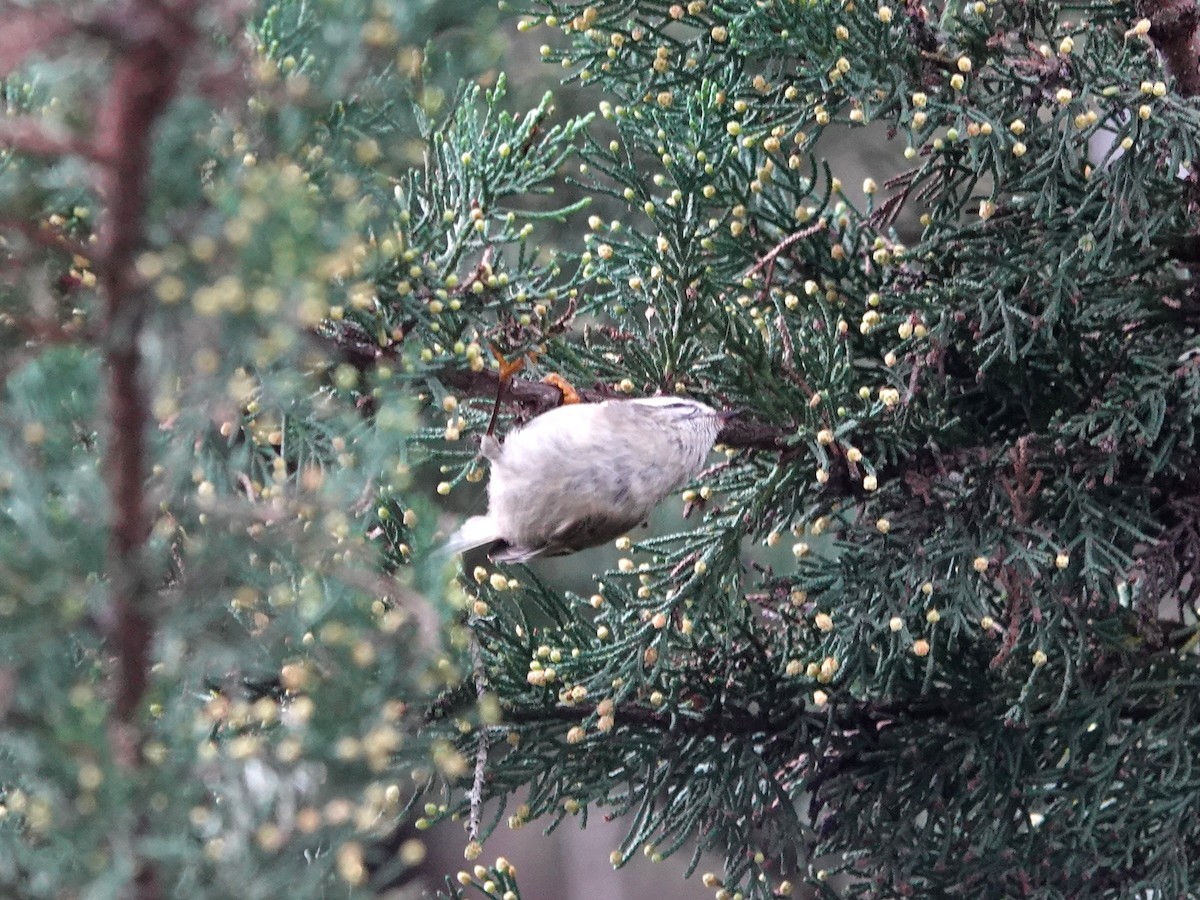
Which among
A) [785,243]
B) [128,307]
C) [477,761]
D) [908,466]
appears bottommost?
[477,761]

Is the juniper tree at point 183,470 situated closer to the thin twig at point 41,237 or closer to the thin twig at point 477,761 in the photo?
the thin twig at point 41,237

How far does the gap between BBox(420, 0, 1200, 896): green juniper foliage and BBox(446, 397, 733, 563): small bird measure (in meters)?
0.04

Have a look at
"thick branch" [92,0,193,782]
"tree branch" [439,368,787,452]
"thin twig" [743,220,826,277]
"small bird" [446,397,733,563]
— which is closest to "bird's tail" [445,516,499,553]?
"small bird" [446,397,733,563]

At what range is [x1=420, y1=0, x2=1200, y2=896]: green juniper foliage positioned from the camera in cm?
94

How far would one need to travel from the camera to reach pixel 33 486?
481 millimetres

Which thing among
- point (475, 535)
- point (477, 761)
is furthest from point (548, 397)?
point (477, 761)

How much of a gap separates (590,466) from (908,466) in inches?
11.7

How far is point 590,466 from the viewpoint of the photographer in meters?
1.00

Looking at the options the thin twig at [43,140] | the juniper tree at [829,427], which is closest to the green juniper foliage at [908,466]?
the juniper tree at [829,427]

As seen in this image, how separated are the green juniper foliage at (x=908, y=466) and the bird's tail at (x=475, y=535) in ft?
0.16

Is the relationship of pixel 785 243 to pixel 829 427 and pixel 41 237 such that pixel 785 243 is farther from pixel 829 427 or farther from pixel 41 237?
pixel 41 237

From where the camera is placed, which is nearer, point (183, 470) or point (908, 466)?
point (183, 470)

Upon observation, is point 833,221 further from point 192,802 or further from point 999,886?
point 192,802

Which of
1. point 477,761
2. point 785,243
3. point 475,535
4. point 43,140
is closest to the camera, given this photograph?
point 43,140
